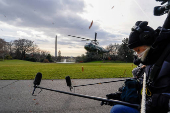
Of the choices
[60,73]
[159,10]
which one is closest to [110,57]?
[60,73]

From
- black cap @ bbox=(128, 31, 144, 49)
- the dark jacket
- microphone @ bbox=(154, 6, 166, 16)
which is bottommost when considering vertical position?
the dark jacket

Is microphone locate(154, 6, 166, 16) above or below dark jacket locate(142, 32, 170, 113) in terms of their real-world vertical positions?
above

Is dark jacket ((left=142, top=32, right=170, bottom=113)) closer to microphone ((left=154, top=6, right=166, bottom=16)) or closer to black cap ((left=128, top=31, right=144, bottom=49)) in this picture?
black cap ((left=128, top=31, right=144, bottom=49))

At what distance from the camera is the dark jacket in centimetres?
122

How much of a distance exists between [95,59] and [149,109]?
64.0m

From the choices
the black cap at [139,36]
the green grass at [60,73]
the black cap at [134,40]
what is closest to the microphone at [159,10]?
the black cap at [139,36]

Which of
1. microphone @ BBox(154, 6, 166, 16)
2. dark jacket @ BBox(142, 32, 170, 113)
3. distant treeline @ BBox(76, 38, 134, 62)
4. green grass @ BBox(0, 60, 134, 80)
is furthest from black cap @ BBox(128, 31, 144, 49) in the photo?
distant treeline @ BBox(76, 38, 134, 62)

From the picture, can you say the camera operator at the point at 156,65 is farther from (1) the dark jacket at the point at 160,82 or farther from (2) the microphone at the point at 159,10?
(2) the microphone at the point at 159,10

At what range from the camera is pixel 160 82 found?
128cm

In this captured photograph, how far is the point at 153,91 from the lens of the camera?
1394mm

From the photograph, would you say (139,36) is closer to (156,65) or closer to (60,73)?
(156,65)

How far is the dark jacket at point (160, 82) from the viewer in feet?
4.01

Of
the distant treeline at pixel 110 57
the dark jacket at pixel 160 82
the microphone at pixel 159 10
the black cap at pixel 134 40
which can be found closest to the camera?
the dark jacket at pixel 160 82

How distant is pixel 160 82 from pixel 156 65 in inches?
7.4
